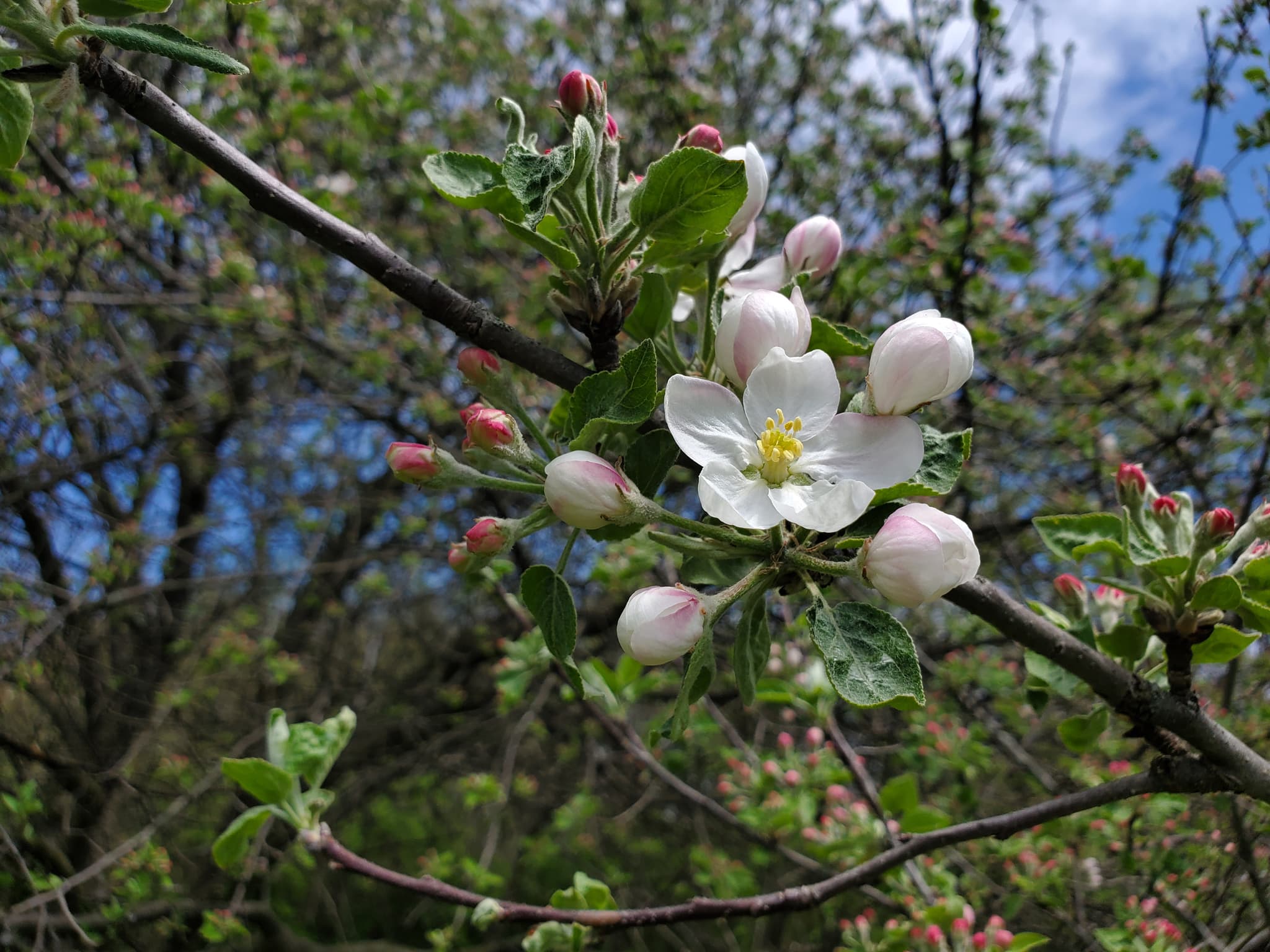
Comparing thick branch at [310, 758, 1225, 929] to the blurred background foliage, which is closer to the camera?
thick branch at [310, 758, 1225, 929]

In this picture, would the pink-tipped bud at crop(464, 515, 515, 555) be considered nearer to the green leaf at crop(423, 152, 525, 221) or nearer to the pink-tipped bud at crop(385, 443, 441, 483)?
the pink-tipped bud at crop(385, 443, 441, 483)

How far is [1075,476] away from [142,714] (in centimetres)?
534

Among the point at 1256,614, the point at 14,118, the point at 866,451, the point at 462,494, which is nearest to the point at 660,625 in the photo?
the point at 866,451

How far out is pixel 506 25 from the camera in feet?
19.8

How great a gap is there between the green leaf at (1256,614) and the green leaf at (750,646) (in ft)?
1.93

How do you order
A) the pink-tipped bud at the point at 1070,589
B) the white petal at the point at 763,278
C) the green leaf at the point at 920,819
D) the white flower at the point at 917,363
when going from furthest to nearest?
the green leaf at the point at 920,819
the pink-tipped bud at the point at 1070,589
the white petal at the point at 763,278
the white flower at the point at 917,363

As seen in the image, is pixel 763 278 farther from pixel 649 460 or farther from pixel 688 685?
pixel 688 685

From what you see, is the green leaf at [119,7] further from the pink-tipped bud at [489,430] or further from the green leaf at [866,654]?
the green leaf at [866,654]

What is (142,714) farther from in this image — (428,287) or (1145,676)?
(1145,676)

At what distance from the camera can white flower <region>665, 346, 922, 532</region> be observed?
0.79 m

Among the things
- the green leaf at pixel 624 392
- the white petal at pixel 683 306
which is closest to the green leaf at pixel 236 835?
the green leaf at pixel 624 392

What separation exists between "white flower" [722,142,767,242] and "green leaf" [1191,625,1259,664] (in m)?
0.80

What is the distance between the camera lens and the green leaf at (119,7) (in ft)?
2.55

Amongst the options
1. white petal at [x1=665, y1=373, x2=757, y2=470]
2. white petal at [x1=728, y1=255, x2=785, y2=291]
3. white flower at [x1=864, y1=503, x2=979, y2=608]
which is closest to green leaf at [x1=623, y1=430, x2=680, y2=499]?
white petal at [x1=665, y1=373, x2=757, y2=470]
